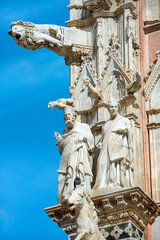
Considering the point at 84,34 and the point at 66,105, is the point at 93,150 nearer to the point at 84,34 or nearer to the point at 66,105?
the point at 66,105

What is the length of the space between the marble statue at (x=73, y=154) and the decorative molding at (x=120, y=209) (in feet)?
1.00

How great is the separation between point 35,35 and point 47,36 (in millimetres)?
260

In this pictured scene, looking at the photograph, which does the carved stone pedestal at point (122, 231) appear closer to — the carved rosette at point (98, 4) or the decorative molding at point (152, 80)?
the decorative molding at point (152, 80)

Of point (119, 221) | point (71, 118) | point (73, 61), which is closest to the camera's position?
point (119, 221)

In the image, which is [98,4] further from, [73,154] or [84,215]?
[84,215]

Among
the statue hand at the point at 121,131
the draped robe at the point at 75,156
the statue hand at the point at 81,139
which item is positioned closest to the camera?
the draped robe at the point at 75,156

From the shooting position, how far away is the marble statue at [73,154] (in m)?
17.4

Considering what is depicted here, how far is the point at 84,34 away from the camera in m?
19.8

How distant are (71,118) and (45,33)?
2.38 m

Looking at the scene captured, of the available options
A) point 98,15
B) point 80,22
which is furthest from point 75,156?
point 80,22

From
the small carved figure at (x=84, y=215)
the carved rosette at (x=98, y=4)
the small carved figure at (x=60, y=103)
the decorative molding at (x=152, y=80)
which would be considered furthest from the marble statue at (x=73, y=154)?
the carved rosette at (x=98, y=4)

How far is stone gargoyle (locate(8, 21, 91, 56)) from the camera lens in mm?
19609

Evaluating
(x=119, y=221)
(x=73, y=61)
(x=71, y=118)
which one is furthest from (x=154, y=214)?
(x=73, y=61)

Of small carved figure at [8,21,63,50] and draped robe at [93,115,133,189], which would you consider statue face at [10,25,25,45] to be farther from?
draped robe at [93,115,133,189]
